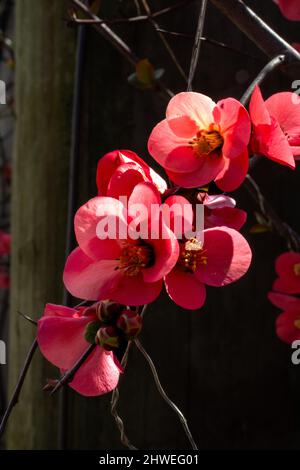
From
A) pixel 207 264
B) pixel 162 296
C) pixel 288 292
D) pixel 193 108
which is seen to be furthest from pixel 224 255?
pixel 162 296

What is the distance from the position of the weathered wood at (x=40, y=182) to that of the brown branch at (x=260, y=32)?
1.47 ft

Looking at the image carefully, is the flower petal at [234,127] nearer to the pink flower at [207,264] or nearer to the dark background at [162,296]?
the pink flower at [207,264]

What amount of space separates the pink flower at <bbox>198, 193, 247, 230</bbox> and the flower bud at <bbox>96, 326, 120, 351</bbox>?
111 millimetres

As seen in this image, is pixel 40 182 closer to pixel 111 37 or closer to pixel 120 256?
pixel 111 37

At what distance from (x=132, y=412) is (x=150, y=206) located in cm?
69

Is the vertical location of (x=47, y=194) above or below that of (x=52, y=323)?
above

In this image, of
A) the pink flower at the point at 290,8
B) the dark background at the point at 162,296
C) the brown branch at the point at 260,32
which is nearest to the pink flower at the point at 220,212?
the brown branch at the point at 260,32

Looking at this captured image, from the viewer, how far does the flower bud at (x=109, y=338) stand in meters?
0.45

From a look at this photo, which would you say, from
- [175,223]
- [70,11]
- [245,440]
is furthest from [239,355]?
[175,223]

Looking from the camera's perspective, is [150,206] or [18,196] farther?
[18,196]

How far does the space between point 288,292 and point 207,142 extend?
0.38 m

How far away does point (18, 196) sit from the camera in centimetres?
113

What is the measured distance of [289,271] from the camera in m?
0.83

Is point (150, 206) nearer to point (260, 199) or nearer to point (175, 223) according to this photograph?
point (175, 223)
